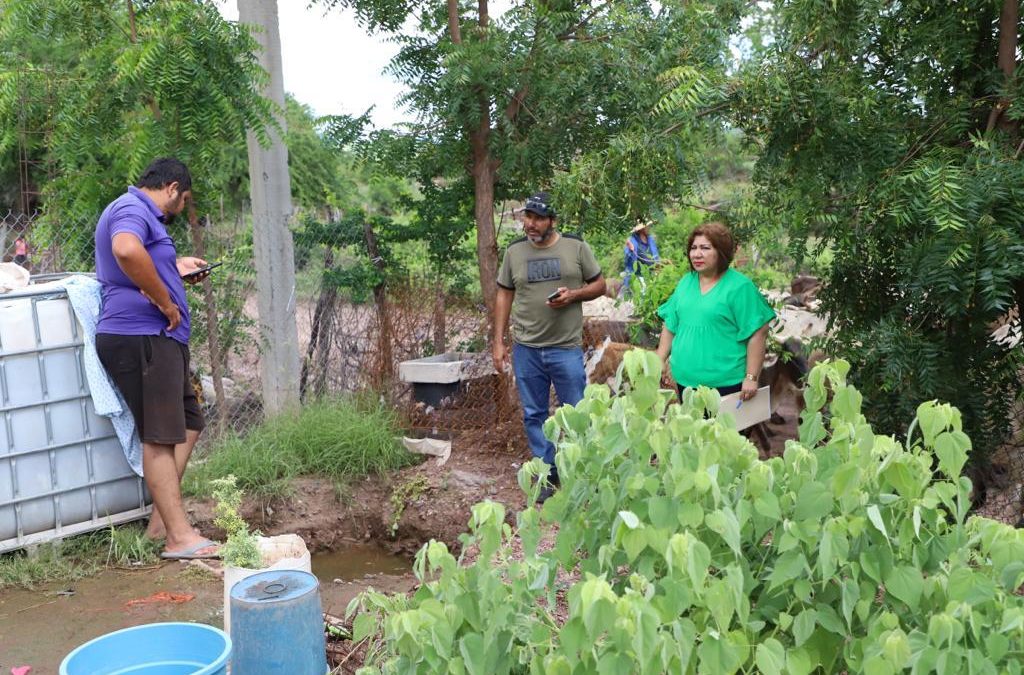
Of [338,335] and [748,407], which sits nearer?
[748,407]

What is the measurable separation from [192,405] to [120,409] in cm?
38

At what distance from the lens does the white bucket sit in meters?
3.59

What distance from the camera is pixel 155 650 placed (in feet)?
9.01

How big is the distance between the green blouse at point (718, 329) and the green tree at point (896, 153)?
1.58 ft

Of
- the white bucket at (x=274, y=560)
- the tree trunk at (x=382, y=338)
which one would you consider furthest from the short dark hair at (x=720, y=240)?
the tree trunk at (x=382, y=338)

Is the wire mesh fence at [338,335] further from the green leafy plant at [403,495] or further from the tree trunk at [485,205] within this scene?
the green leafy plant at [403,495]

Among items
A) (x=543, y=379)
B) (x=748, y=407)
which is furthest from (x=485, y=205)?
(x=748, y=407)

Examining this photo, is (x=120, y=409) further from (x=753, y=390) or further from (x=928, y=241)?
(x=928, y=241)

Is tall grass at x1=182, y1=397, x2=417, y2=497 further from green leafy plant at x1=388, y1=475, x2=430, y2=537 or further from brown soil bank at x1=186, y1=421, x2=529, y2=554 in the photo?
green leafy plant at x1=388, y1=475, x2=430, y2=537

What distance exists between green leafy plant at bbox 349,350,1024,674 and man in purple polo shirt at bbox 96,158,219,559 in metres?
3.34

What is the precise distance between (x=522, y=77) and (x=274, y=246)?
2.18m

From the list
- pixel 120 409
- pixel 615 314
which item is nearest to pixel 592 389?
pixel 120 409

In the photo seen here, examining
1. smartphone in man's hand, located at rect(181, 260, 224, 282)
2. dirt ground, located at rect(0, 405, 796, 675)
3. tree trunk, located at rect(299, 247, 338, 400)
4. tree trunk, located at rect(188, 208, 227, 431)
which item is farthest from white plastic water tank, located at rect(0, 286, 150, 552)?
tree trunk, located at rect(299, 247, 338, 400)

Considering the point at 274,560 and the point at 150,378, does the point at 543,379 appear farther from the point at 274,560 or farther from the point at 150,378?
the point at 274,560
